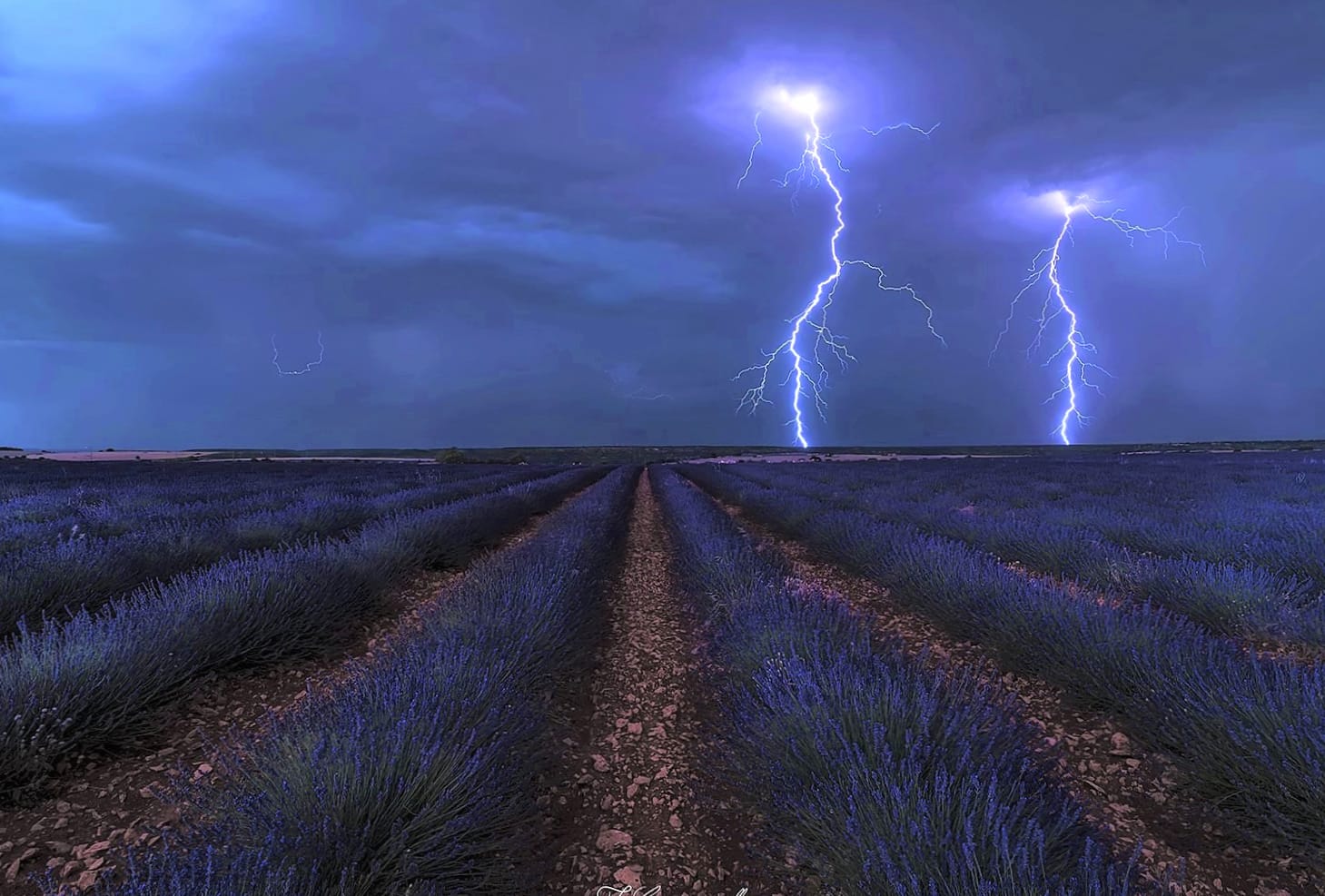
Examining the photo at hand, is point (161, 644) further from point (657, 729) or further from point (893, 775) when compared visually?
point (893, 775)

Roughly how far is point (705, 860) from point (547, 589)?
2.71 metres

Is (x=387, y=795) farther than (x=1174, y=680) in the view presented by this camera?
No

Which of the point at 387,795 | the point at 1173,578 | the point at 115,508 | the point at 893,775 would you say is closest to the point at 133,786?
the point at 387,795

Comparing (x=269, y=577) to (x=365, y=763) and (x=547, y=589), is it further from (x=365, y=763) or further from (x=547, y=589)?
(x=365, y=763)

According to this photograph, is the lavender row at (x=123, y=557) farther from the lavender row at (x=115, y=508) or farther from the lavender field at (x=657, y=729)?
the lavender row at (x=115, y=508)

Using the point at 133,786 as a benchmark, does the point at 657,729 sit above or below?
below

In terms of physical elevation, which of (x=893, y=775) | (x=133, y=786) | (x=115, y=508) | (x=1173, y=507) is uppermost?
(x=1173, y=507)

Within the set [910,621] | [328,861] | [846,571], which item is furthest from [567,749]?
[846,571]

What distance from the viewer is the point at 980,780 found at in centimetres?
203

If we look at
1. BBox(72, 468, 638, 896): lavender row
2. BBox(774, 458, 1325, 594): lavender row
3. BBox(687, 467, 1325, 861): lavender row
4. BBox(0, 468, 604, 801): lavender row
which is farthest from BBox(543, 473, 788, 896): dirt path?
BBox(774, 458, 1325, 594): lavender row

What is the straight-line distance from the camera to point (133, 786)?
2.58 m

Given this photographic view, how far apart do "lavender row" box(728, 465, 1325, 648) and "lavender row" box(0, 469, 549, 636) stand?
790cm

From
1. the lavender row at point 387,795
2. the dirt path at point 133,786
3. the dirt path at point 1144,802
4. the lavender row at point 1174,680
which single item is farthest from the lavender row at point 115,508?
the lavender row at point 1174,680

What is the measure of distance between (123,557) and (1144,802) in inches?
320
